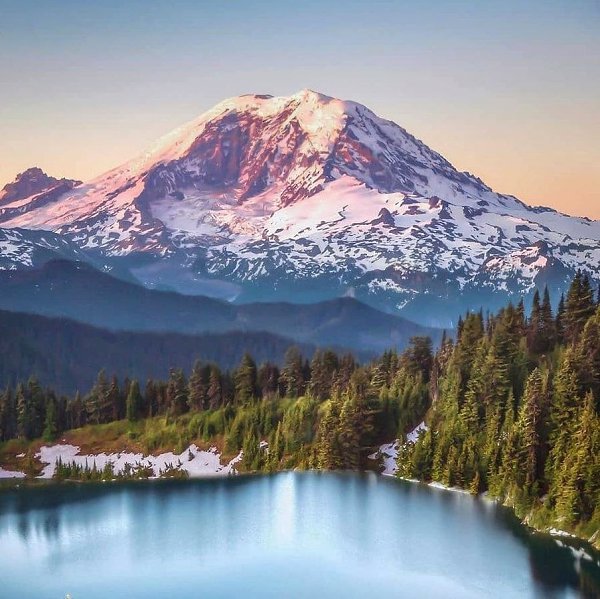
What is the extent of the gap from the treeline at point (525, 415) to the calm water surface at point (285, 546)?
4.68m

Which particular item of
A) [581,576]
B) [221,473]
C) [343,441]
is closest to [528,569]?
[581,576]

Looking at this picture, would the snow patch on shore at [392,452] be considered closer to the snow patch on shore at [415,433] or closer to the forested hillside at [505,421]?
the snow patch on shore at [415,433]

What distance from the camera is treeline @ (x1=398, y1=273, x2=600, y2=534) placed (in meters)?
A: 141

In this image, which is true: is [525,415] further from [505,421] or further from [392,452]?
[392,452]

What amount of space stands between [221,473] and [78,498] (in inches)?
1079

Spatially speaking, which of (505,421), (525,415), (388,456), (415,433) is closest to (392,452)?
(388,456)

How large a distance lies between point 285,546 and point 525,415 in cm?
3989

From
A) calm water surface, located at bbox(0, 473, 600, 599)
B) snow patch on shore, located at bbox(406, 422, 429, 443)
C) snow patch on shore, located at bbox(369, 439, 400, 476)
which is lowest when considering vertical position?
calm water surface, located at bbox(0, 473, 600, 599)

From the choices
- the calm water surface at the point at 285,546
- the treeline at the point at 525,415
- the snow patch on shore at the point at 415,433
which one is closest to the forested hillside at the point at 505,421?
the treeline at the point at 525,415

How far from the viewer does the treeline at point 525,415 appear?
461 ft

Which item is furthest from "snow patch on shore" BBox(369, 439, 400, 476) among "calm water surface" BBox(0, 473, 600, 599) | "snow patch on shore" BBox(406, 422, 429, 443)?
"calm water surface" BBox(0, 473, 600, 599)

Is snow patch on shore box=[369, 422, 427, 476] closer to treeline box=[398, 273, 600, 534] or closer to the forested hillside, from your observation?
the forested hillside

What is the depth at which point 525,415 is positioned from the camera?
154 meters

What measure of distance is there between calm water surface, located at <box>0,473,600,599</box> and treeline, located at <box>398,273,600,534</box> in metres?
4.68
